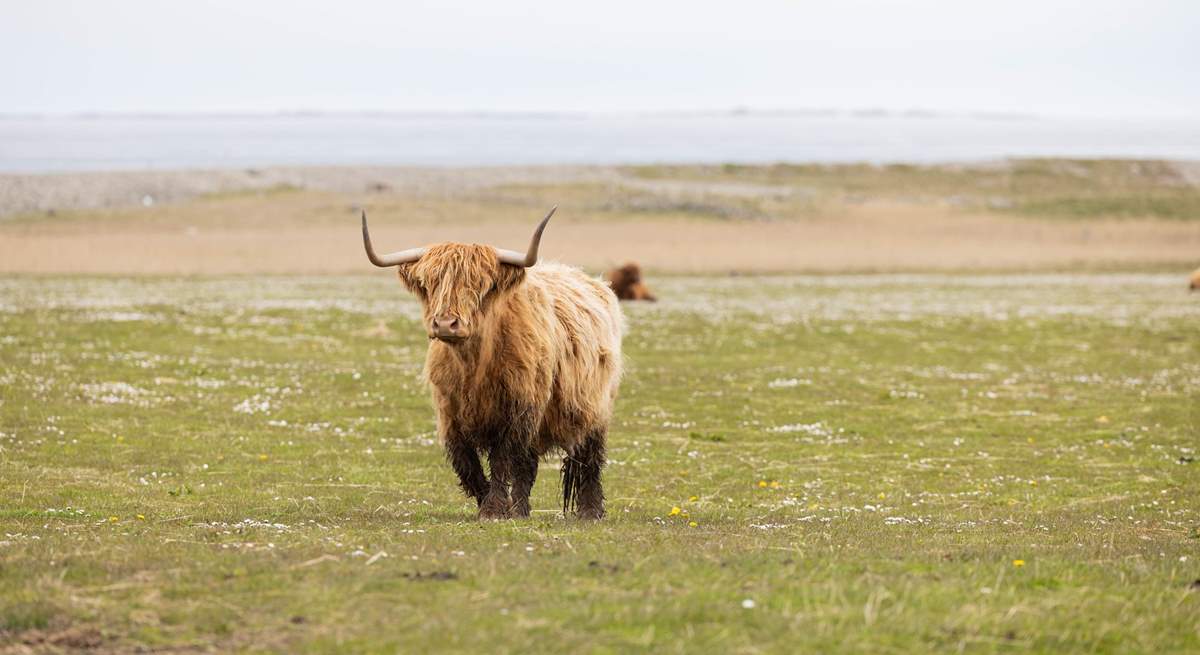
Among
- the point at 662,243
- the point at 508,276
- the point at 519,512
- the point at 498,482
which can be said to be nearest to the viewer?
the point at 508,276

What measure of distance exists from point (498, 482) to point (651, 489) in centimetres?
405

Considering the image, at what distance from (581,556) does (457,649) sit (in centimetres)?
244

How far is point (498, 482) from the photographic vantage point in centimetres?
1253

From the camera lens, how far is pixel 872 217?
7906 centimetres

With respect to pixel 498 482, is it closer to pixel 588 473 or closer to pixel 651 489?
pixel 588 473

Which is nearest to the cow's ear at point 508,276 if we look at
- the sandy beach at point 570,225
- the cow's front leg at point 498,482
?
the cow's front leg at point 498,482

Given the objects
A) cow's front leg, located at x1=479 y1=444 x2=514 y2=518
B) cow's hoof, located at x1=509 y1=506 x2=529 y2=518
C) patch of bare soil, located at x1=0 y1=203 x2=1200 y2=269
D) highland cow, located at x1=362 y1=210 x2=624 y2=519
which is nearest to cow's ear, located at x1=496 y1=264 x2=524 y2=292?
highland cow, located at x1=362 y1=210 x2=624 y2=519

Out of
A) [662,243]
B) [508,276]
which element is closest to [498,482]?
[508,276]

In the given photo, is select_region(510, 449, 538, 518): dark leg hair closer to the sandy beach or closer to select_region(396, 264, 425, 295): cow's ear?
select_region(396, 264, 425, 295): cow's ear

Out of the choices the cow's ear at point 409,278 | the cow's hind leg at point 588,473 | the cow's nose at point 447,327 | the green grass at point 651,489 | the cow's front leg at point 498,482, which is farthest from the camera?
the cow's hind leg at point 588,473

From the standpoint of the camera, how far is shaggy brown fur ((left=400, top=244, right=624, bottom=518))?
472 inches

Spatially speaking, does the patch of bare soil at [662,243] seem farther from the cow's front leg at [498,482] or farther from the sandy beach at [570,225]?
the cow's front leg at [498,482]

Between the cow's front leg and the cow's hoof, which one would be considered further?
the cow's hoof

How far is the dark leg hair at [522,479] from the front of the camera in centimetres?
1261
